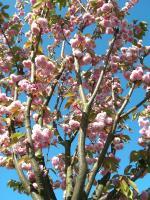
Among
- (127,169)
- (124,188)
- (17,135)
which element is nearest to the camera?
(124,188)

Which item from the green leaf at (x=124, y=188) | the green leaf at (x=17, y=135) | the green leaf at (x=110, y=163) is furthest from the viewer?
the green leaf at (x=110, y=163)

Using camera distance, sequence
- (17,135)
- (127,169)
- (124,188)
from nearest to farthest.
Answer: (124,188), (17,135), (127,169)

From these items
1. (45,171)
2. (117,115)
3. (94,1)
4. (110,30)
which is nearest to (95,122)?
(117,115)

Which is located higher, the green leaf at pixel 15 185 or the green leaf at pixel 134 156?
the green leaf at pixel 15 185

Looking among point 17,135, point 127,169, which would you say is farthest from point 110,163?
point 17,135

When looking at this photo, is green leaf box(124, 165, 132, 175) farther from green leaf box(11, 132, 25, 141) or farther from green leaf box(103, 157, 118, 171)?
green leaf box(11, 132, 25, 141)

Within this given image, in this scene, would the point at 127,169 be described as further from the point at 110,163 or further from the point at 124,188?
the point at 124,188

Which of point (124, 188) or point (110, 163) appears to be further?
point (110, 163)

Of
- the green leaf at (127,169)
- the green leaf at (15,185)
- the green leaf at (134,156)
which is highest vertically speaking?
the green leaf at (15,185)

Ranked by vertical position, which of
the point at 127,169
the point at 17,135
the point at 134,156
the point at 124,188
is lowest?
the point at 124,188

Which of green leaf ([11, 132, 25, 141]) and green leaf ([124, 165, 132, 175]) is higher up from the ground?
green leaf ([11, 132, 25, 141])

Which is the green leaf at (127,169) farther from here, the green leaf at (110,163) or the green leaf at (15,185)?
the green leaf at (15,185)

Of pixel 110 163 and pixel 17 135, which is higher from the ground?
pixel 17 135

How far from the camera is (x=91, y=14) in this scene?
9719mm
